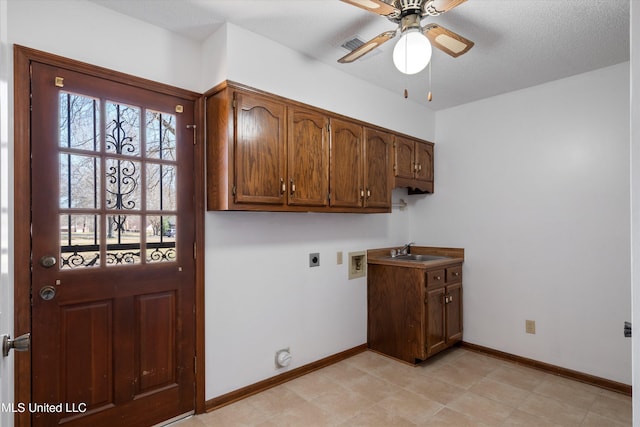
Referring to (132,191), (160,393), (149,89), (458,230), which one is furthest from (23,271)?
(458,230)

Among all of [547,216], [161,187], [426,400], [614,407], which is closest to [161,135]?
[161,187]

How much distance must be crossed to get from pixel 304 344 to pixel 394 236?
1580 millimetres

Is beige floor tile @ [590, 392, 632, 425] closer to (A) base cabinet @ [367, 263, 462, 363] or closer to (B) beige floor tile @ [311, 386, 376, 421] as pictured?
(A) base cabinet @ [367, 263, 462, 363]

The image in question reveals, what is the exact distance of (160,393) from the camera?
7.17 feet

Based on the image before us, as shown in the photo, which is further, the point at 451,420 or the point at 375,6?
the point at 451,420

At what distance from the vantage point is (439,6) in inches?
66.2

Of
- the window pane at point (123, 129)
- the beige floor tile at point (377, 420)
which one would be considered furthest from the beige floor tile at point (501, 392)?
the window pane at point (123, 129)

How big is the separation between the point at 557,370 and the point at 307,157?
2.79 meters

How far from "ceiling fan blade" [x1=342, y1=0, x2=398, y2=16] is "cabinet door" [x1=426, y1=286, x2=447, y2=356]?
7.39ft

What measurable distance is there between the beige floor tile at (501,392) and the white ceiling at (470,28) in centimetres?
255

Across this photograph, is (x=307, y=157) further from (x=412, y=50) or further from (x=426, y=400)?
(x=426, y=400)

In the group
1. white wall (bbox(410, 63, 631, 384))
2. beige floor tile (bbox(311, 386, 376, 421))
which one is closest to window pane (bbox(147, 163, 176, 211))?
beige floor tile (bbox(311, 386, 376, 421))

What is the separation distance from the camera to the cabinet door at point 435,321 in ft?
10.0

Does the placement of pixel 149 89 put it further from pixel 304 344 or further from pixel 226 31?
pixel 304 344
